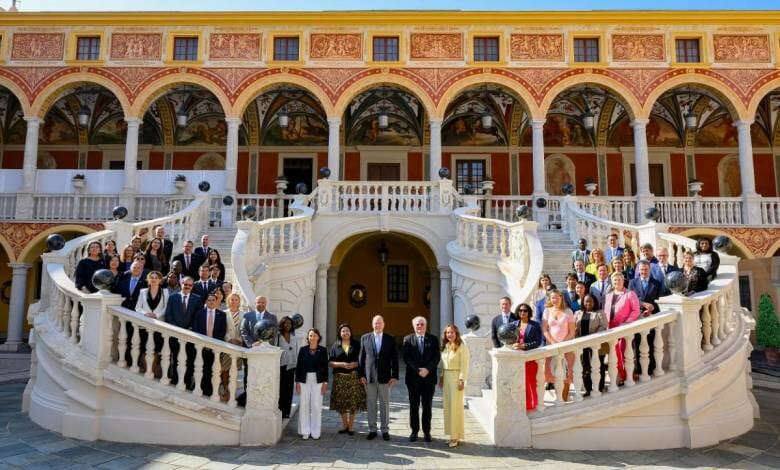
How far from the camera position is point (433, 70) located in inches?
624

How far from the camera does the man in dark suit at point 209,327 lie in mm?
6016

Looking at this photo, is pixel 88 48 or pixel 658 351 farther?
pixel 88 48

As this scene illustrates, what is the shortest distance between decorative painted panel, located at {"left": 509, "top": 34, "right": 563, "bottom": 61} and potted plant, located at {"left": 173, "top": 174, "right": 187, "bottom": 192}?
10158 millimetres

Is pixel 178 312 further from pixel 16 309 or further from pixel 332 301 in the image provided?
pixel 16 309

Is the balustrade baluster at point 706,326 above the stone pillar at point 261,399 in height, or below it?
above

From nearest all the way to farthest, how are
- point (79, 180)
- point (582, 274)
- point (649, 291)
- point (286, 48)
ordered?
point (649, 291)
point (582, 274)
point (79, 180)
point (286, 48)

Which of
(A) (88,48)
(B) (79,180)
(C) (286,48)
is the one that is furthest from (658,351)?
(A) (88,48)

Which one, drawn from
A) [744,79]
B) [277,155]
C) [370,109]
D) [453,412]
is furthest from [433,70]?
[453,412]

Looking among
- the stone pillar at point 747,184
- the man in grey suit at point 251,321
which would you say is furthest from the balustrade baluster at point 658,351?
the stone pillar at point 747,184

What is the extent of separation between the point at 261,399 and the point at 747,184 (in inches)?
600

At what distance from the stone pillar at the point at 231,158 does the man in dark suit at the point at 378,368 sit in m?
9.90

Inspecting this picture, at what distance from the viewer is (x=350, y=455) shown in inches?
212

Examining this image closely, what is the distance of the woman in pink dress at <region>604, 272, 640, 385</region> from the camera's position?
6.02 metres

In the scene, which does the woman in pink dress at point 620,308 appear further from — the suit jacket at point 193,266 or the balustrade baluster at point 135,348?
the suit jacket at point 193,266
